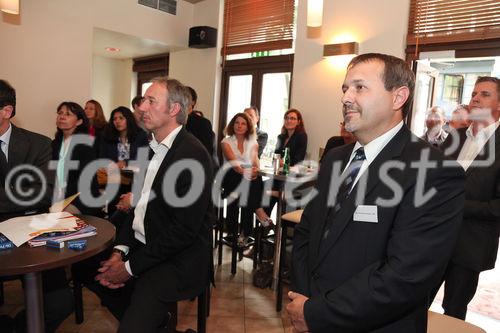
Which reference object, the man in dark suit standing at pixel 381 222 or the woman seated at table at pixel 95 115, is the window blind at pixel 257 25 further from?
the man in dark suit standing at pixel 381 222

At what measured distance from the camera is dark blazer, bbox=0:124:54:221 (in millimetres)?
2012

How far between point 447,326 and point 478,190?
0.87 metres

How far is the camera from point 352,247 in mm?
Answer: 1203

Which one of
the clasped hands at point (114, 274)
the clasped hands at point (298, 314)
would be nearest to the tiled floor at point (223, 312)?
the clasped hands at point (114, 274)

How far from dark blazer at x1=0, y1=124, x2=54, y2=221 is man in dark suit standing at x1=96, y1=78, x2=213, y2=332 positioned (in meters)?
0.54

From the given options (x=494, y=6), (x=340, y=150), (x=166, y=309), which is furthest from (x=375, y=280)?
(x=494, y=6)

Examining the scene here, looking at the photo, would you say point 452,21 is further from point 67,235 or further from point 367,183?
point 67,235

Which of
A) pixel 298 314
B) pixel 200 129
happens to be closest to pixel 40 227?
pixel 298 314

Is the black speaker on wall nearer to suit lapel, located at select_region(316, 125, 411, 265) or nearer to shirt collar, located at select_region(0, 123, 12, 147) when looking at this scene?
shirt collar, located at select_region(0, 123, 12, 147)

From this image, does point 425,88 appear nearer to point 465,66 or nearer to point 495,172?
point 465,66

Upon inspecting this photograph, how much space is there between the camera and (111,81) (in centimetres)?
878

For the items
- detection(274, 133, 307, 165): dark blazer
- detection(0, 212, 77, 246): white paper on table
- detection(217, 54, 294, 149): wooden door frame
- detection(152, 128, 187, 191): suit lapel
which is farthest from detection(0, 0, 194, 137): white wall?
detection(152, 128, 187, 191): suit lapel

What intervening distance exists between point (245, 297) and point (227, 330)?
54cm

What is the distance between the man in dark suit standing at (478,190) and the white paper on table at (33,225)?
2.07m
